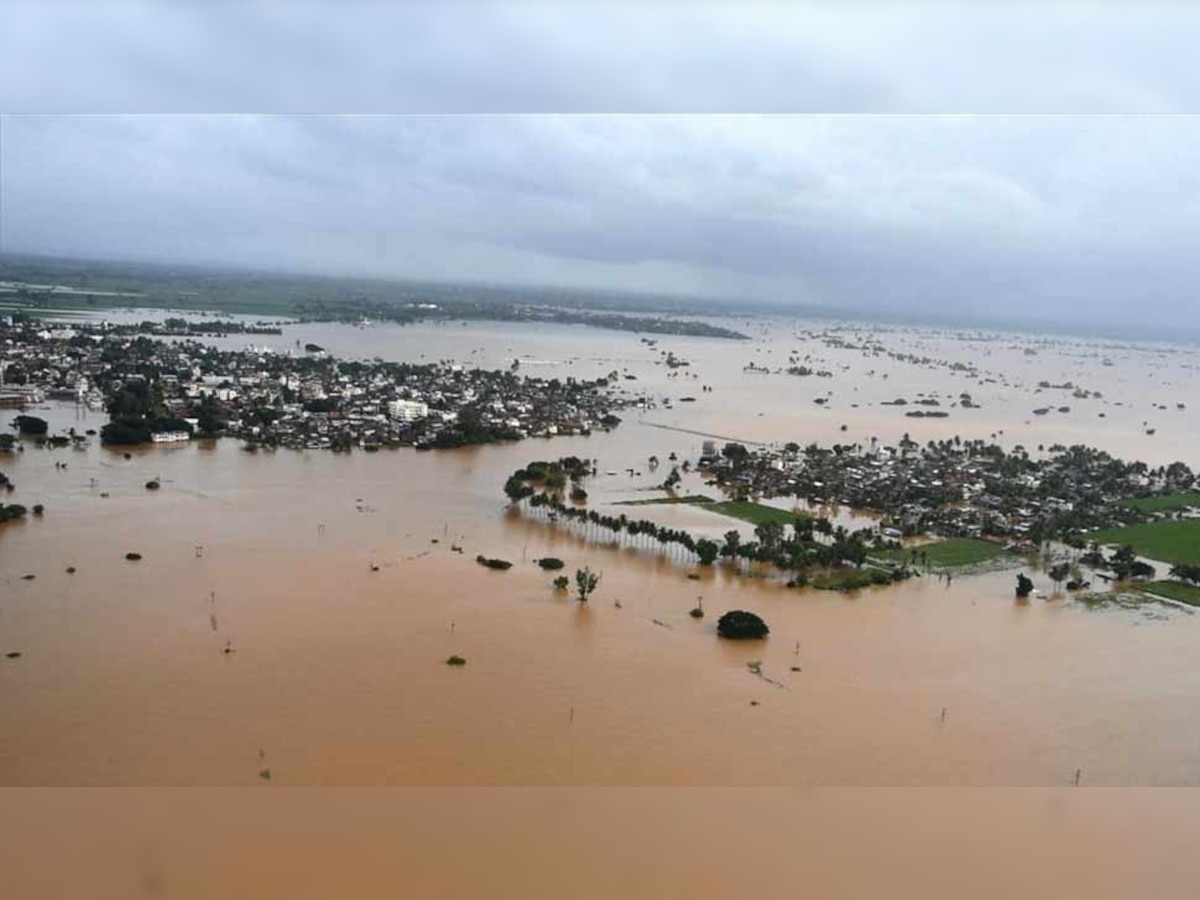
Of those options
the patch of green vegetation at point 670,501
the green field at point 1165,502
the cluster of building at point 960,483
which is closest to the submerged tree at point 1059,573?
the cluster of building at point 960,483

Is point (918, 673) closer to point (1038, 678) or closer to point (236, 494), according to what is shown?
point (1038, 678)

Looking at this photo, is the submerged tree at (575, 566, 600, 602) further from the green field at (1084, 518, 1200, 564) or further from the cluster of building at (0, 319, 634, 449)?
the cluster of building at (0, 319, 634, 449)

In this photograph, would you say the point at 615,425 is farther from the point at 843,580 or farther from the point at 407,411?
the point at 843,580

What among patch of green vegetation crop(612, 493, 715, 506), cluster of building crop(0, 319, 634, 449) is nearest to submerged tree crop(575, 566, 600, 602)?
patch of green vegetation crop(612, 493, 715, 506)

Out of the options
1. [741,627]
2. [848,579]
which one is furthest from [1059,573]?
[741,627]

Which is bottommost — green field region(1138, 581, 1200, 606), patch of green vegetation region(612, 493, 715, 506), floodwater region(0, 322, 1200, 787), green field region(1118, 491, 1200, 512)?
floodwater region(0, 322, 1200, 787)

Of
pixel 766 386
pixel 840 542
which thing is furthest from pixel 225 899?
pixel 766 386
